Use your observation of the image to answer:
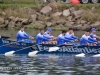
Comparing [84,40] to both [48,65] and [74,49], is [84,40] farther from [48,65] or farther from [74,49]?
[48,65]

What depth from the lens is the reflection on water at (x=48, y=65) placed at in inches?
1125

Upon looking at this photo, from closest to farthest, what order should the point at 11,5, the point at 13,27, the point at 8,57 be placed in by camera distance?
1. the point at 8,57
2. the point at 13,27
3. the point at 11,5

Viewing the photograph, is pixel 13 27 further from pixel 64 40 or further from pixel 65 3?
pixel 64 40

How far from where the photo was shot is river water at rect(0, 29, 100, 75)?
28.6 m

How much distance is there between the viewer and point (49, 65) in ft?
102

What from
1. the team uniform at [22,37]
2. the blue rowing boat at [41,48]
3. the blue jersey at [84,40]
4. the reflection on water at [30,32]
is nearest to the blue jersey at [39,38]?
the team uniform at [22,37]

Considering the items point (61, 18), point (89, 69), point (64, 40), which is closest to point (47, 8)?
point (61, 18)

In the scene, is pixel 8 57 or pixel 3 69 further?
pixel 8 57

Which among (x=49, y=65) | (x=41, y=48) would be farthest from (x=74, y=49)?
(x=49, y=65)

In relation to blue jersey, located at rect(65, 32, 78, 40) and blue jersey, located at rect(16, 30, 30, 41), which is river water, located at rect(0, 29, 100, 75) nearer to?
blue jersey, located at rect(65, 32, 78, 40)

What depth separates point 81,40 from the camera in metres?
36.5

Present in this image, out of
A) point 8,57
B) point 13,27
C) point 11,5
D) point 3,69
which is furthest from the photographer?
point 11,5

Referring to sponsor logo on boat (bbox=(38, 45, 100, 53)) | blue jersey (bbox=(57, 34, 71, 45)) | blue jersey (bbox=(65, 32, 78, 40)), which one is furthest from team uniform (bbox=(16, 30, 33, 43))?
blue jersey (bbox=(65, 32, 78, 40))

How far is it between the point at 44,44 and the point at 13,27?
2605 cm
